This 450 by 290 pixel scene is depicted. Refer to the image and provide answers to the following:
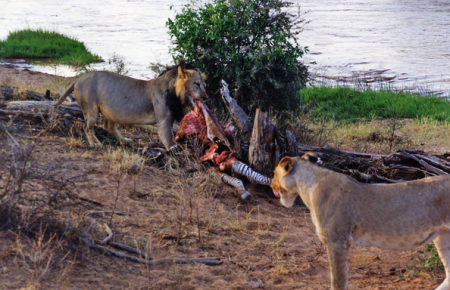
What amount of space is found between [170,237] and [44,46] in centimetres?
1791

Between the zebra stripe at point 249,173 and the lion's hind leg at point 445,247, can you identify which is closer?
the lion's hind leg at point 445,247

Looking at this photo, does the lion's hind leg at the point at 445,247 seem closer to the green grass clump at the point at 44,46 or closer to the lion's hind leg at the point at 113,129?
the lion's hind leg at the point at 113,129

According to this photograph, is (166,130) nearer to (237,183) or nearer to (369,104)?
(237,183)

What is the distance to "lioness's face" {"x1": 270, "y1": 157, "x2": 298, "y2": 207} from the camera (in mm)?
4270

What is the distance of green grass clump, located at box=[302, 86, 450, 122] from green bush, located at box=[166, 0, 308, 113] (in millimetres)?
3148

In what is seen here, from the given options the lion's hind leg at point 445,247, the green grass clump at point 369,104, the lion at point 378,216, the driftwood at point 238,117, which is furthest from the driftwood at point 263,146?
the green grass clump at point 369,104

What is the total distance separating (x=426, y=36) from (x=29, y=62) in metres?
16.6

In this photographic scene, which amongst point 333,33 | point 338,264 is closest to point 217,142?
point 338,264

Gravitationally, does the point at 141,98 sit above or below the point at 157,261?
above

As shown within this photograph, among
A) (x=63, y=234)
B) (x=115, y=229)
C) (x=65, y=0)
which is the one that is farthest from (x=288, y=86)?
(x=65, y=0)

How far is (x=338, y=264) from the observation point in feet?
12.4

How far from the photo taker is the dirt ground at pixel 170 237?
157 inches

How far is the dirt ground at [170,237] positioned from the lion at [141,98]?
1.89 feet

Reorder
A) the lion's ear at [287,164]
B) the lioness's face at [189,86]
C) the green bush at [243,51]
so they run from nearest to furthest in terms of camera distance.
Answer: the lion's ear at [287,164] < the lioness's face at [189,86] < the green bush at [243,51]
